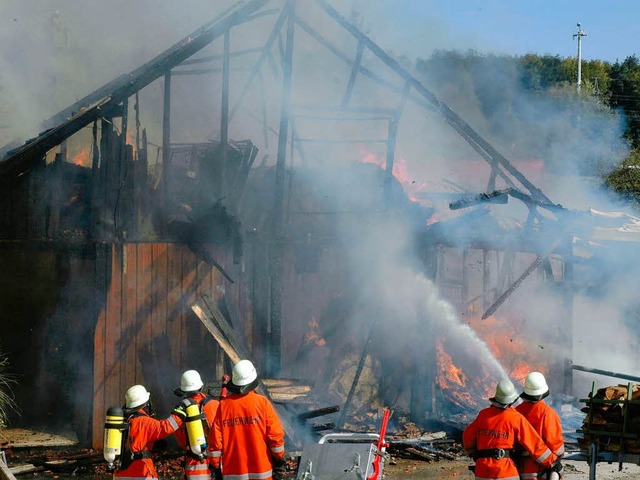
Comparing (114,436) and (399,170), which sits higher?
(399,170)

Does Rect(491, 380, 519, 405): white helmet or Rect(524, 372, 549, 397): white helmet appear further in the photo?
Rect(524, 372, 549, 397): white helmet

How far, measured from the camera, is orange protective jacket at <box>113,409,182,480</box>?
262 inches

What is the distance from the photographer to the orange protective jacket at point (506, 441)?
6.52 meters

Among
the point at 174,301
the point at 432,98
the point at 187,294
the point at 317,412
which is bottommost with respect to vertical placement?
the point at 317,412

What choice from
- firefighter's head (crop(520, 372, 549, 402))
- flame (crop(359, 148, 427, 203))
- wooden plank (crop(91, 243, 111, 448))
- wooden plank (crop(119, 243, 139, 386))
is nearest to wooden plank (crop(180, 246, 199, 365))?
wooden plank (crop(119, 243, 139, 386))

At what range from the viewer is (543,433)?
22.1ft

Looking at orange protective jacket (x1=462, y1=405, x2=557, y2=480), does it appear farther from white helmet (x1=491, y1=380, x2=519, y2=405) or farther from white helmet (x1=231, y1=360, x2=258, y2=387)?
white helmet (x1=231, y1=360, x2=258, y2=387)

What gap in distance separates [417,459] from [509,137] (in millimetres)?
28062

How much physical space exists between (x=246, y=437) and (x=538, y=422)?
270cm

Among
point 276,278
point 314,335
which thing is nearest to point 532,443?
point 276,278

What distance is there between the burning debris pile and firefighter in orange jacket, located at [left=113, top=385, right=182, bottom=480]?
14.5ft

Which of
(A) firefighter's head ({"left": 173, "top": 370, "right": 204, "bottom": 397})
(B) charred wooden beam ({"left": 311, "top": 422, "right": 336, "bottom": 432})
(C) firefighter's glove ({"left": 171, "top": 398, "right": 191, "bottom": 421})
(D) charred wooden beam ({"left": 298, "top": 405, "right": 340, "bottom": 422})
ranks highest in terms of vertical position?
(A) firefighter's head ({"left": 173, "top": 370, "right": 204, "bottom": 397})

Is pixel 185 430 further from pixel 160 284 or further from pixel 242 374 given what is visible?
pixel 160 284

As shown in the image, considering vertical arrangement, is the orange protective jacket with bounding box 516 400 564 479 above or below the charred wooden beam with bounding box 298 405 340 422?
above
